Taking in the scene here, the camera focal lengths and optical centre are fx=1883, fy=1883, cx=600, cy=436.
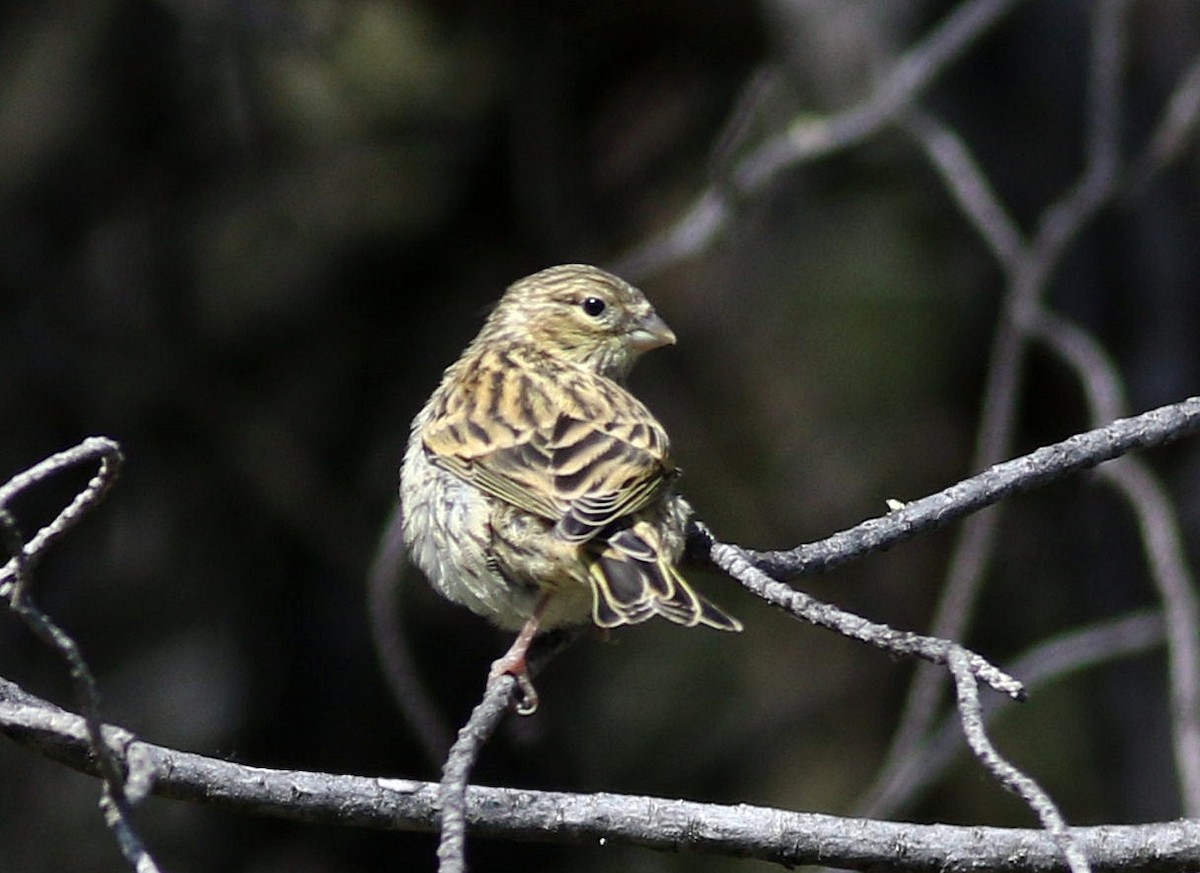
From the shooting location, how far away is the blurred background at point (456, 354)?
285 inches

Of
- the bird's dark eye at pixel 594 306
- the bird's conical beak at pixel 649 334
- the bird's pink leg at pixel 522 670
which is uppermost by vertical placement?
the bird's dark eye at pixel 594 306

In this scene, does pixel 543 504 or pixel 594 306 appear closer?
pixel 543 504

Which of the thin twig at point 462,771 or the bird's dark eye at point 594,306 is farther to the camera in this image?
the bird's dark eye at point 594,306

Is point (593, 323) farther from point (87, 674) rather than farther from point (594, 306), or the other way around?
point (87, 674)

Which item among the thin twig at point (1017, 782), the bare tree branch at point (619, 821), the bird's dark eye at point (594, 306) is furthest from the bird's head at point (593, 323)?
the thin twig at point (1017, 782)

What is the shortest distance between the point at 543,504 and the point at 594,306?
1413mm

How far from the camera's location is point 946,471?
330 inches

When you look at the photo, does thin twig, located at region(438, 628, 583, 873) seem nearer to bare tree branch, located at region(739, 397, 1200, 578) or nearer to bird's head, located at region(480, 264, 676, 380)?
bare tree branch, located at region(739, 397, 1200, 578)

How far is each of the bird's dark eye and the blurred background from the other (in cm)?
143

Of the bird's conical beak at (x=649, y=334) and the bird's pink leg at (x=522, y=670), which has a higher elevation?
the bird's conical beak at (x=649, y=334)

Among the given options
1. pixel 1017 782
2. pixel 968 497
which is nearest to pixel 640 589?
pixel 968 497

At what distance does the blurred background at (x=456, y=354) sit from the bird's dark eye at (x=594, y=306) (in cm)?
143

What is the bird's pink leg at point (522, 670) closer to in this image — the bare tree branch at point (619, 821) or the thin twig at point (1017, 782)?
the bare tree branch at point (619, 821)

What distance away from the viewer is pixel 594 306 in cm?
532
